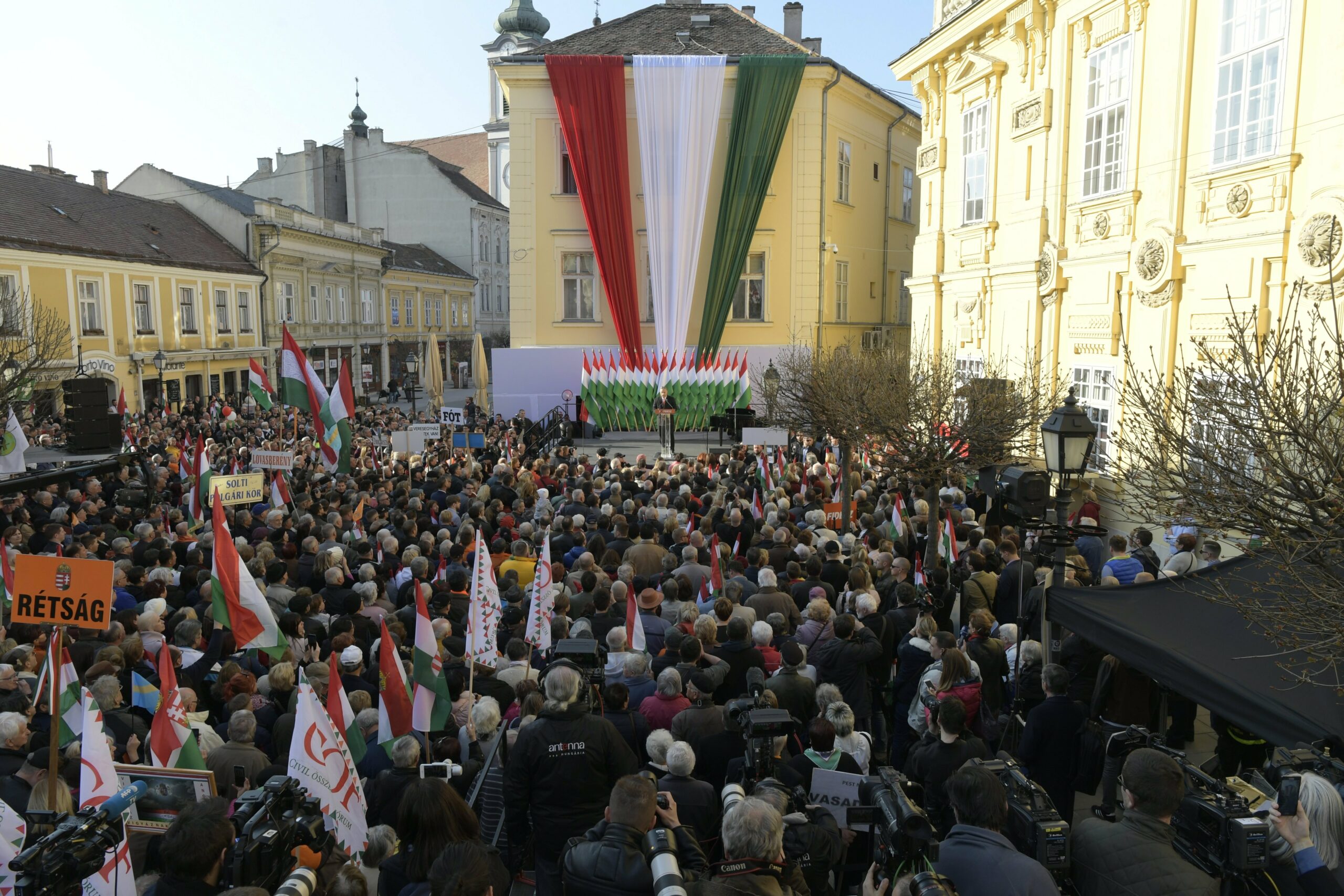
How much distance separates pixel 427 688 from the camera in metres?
6.20

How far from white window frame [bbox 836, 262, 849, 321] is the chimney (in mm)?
8617

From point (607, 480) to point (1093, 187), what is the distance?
28.9 feet

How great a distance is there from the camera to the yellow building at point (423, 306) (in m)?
51.6

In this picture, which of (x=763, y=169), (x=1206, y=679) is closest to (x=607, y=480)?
(x=1206, y=679)

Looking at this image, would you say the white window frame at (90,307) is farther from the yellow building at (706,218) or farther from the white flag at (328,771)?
the white flag at (328,771)

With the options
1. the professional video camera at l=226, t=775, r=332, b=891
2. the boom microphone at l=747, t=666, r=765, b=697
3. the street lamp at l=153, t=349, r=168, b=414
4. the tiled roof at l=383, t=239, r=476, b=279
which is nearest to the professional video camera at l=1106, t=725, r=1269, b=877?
the boom microphone at l=747, t=666, r=765, b=697

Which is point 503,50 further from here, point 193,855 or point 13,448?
point 193,855

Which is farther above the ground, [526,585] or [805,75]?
[805,75]

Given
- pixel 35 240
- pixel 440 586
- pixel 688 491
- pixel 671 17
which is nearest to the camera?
pixel 440 586

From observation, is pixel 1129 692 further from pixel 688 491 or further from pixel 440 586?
pixel 688 491

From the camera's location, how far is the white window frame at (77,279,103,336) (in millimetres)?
29516

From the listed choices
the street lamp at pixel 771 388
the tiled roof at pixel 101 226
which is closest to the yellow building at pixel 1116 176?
the street lamp at pixel 771 388

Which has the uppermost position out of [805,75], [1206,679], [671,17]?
[671,17]

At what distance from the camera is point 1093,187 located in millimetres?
14867
